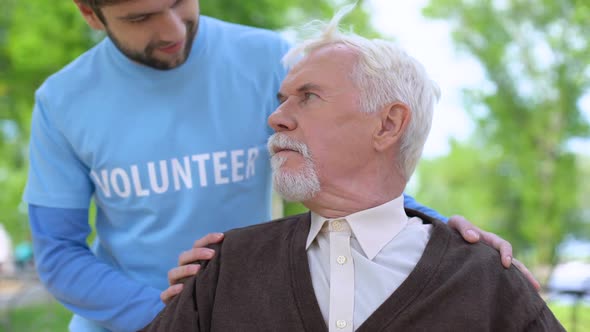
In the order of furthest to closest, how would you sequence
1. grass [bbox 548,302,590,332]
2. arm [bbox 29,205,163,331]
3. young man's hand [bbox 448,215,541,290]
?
1. grass [bbox 548,302,590,332]
2. arm [bbox 29,205,163,331]
3. young man's hand [bbox 448,215,541,290]

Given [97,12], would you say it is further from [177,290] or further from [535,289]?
[535,289]

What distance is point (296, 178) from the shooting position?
1.97 meters

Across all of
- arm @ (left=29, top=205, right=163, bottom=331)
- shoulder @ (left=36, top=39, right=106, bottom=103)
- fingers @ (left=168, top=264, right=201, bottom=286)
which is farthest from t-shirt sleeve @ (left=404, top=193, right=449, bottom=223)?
shoulder @ (left=36, top=39, right=106, bottom=103)

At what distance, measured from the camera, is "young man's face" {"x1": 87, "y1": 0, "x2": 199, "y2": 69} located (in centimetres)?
203

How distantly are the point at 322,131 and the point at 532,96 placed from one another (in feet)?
39.6

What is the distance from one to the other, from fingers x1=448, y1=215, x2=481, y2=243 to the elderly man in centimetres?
2

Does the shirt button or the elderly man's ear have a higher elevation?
the elderly man's ear

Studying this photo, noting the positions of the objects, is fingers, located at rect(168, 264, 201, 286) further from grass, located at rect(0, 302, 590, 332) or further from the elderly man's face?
grass, located at rect(0, 302, 590, 332)

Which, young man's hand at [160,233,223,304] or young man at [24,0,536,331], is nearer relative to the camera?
young man's hand at [160,233,223,304]

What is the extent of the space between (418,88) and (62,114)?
1.10 meters

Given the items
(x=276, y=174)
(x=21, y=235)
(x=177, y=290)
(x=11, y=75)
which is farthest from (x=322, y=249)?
(x=21, y=235)

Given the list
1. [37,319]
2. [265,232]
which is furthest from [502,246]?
[37,319]

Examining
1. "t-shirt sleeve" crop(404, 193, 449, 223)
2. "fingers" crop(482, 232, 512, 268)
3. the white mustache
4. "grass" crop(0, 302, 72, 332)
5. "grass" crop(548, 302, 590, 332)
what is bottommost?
"grass" crop(0, 302, 72, 332)

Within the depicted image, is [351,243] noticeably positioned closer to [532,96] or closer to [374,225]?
[374,225]
